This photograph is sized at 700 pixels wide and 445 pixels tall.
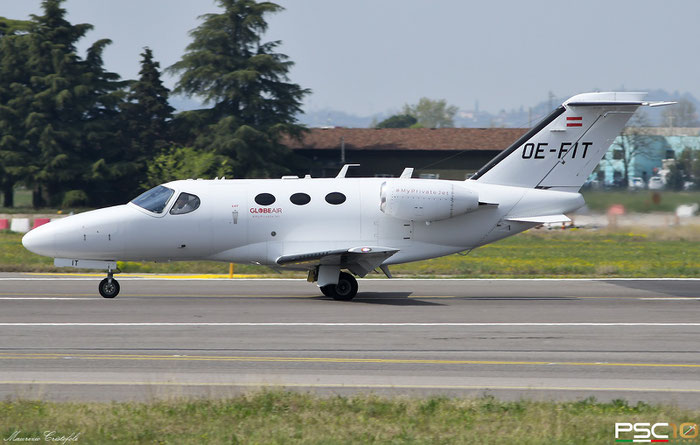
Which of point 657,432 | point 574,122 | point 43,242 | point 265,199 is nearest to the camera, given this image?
point 657,432

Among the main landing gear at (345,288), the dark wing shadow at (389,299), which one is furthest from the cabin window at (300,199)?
the dark wing shadow at (389,299)

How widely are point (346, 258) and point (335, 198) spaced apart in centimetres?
148

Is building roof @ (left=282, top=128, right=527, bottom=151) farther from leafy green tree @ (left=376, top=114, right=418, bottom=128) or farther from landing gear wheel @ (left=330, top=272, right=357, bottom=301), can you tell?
leafy green tree @ (left=376, top=114, right=418, bottom=128)

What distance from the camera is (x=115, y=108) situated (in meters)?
67.4

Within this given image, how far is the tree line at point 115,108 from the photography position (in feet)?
207

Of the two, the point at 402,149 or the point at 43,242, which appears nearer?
the point at 43,242

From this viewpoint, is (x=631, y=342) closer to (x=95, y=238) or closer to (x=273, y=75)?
(x=95, y=238)

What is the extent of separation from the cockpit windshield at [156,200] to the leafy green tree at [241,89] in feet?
129

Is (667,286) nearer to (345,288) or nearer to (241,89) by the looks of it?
(345,288)

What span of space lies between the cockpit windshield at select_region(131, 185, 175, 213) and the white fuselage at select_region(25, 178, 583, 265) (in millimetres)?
112

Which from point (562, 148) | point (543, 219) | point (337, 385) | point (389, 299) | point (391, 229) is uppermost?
point (562, 148)

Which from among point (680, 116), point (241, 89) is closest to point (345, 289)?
point (241, 89)

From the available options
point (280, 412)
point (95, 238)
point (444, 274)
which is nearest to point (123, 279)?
point (95, 238)

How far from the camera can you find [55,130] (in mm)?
64562
